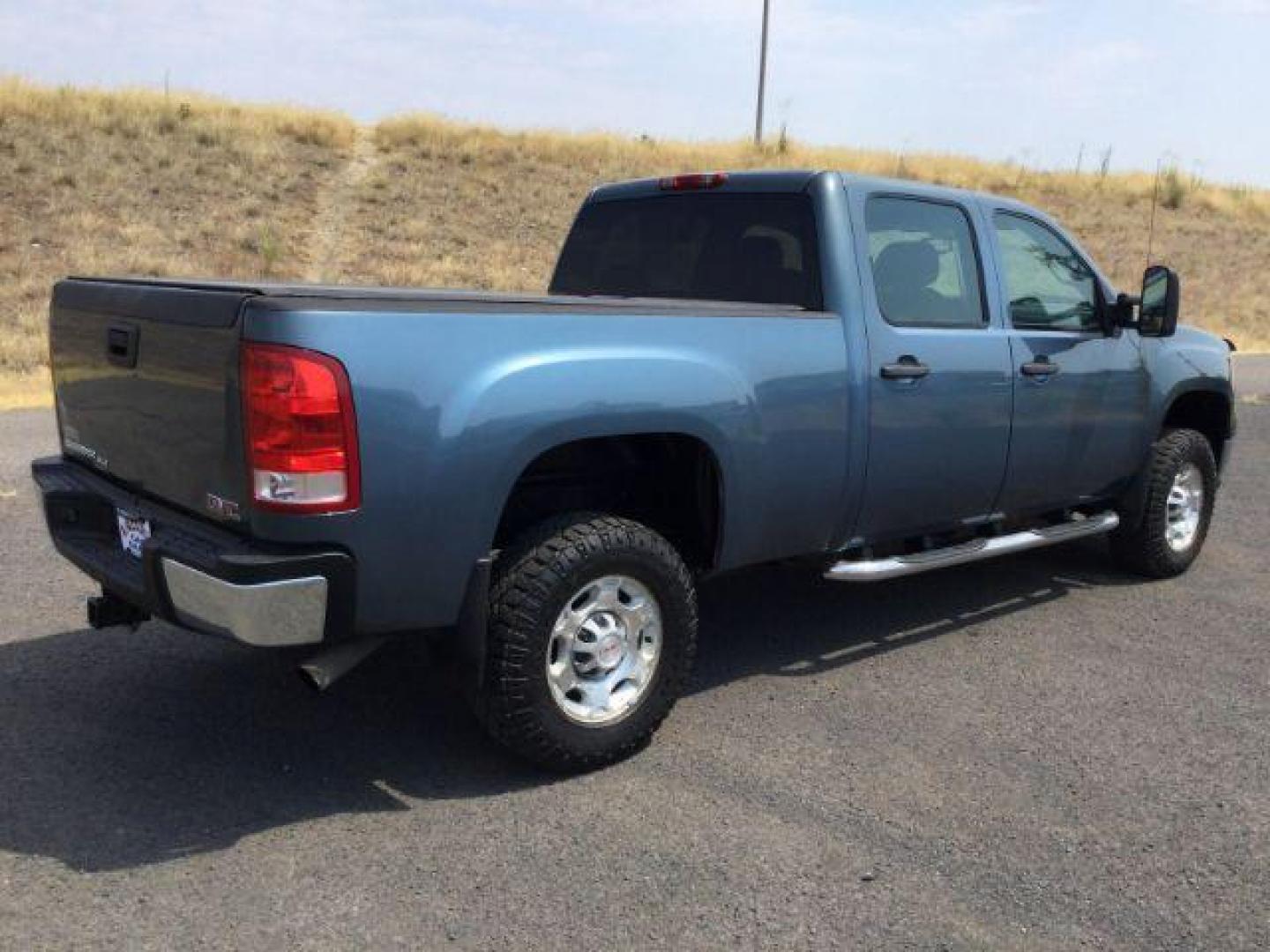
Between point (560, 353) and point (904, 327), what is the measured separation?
5.43 ft

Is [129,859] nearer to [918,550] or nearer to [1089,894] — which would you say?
[1089,894]

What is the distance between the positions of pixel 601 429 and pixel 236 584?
116cm

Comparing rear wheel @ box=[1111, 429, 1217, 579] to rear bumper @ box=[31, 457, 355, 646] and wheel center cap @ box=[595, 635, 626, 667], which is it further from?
rear bumper @ box=[31, 457, 355, 646]

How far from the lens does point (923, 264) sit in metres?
4.81

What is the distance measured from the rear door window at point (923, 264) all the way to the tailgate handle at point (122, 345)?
2599 mm

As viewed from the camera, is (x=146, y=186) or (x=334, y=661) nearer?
(x=334, y=661)

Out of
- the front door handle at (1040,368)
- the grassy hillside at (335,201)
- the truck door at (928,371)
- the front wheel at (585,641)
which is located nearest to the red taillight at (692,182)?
the truck door at (928,371)

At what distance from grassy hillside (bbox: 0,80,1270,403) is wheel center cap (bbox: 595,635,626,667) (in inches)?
482

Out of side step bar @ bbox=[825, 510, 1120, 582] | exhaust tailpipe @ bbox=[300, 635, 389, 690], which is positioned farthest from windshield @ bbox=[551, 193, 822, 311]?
exhaust tailpipe @ bbox=[300, 635, 389, 690]

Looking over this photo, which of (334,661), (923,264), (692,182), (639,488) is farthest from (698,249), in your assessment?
(334,661)

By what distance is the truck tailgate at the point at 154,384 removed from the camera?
10.5ft

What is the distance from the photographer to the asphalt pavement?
9.74 feet

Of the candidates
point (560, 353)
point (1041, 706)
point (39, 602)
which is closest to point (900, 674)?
point (1041, 706)

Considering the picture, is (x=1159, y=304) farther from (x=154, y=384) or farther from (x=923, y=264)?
(x=154, y=384)
